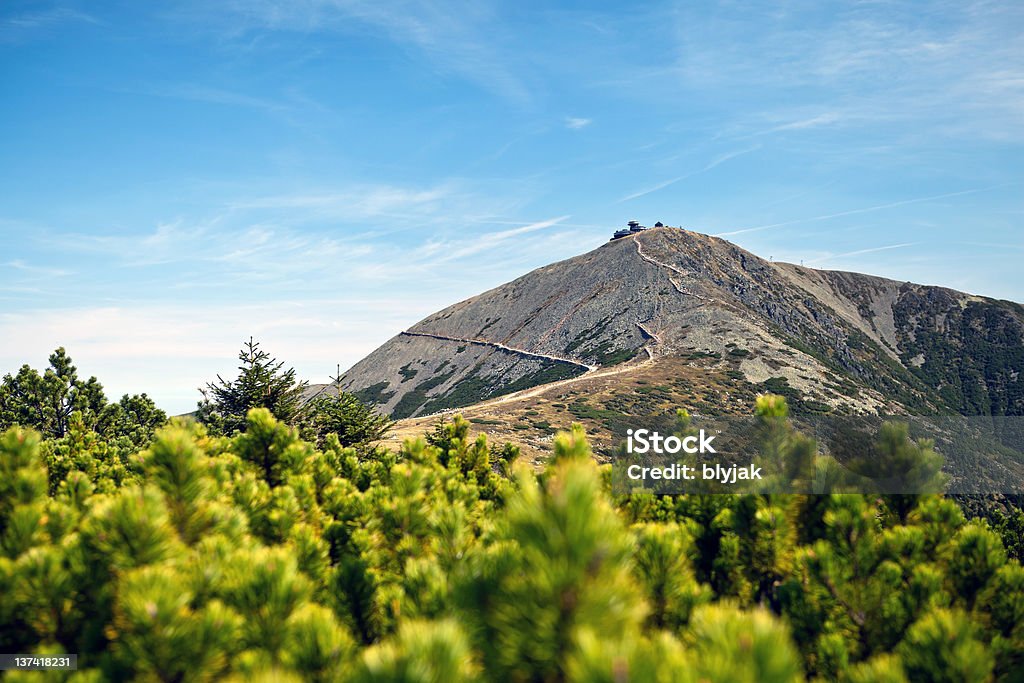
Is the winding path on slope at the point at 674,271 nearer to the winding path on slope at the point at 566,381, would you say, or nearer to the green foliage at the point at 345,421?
the winding path on slope at the point at 566,381

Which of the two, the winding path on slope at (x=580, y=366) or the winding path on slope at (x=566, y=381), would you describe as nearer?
the winding path on slope at (x=566, y=381)

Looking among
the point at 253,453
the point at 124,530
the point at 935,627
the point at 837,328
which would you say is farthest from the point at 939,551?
the point at 837,328

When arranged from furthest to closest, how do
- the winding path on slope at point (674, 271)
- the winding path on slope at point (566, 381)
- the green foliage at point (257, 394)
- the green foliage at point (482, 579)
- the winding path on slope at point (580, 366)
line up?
1. the winding path on slope at point (674, 271)
2. the winding path on slope at point (580, 366)
3. the winding path on slope at point (566, 381)
4. the green foliage at point (257, 394)
5. the green foliage at point (482, 579)

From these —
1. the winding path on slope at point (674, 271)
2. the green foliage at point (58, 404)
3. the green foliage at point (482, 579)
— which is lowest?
the green foliage at point (482, 579)

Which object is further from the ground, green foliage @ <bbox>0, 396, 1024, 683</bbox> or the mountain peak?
the mountain peak

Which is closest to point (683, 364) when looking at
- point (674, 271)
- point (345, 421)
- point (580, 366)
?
point (580, 366)

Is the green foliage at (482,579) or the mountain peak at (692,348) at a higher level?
the mountain peak at (692,348)

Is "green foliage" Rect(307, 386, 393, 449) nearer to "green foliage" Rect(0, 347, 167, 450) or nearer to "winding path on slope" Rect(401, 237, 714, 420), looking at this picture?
"green foliage" Rect(0, 347, 167, 450)

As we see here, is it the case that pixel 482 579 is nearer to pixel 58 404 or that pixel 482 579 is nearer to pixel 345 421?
pixel 345 421

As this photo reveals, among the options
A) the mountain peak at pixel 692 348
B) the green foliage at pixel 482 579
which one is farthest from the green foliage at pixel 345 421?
the mountain peak at pixel 692 348

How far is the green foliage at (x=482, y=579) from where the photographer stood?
3418mm

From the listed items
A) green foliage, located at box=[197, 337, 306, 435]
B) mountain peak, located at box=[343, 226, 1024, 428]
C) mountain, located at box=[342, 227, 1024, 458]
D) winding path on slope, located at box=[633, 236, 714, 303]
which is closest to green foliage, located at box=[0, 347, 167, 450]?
green foliage, located at box=[197, 337, 306, 435]

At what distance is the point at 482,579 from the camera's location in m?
4.45

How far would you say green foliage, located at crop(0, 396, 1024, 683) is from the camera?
342 cm
